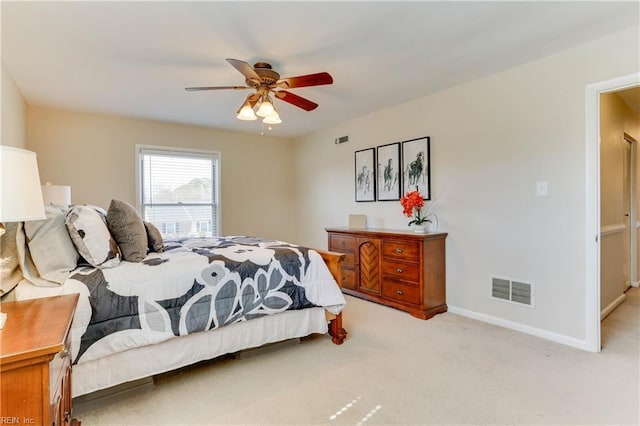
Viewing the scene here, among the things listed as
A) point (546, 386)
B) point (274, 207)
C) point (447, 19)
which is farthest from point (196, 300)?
point (274, 207)

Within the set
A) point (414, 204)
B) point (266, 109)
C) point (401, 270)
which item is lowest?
point (401, 270)

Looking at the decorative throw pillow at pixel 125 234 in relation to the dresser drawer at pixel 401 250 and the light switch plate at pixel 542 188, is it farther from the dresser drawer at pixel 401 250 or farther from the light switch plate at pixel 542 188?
the light switch plate at pixel 542 188

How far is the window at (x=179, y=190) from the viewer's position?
14.9 feet

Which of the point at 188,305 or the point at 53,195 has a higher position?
the point at 53,195

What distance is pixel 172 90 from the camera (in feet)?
11.1

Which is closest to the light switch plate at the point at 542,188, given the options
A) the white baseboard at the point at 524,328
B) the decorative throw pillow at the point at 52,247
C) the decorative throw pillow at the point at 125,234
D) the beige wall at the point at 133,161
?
the white baseboard at the point at 524,328

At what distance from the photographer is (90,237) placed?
1.86 meters

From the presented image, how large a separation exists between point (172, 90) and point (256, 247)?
2006 mm

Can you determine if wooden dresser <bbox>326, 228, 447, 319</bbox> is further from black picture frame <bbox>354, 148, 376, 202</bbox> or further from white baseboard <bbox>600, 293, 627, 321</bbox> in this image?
white baseboard <bbox>600, 293, 627, 321</bbox>

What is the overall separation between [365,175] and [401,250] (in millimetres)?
1420

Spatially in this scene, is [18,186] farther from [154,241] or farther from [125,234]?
[154,241]

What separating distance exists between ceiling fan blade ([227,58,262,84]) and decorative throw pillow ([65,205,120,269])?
130 cm

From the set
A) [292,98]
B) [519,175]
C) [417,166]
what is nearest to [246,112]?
[292,98]

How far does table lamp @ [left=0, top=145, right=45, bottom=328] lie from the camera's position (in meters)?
1.07
